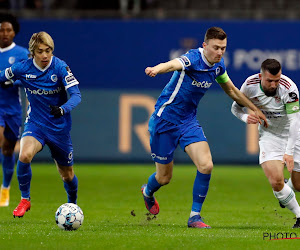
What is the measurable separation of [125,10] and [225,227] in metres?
14.0

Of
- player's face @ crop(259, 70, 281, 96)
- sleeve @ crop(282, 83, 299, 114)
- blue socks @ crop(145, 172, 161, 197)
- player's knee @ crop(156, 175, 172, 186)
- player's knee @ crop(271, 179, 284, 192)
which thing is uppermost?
player's face @ crop(259, 70, 281, 96)

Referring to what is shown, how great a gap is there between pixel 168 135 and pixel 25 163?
186cm

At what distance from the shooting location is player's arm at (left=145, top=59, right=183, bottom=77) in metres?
7.79

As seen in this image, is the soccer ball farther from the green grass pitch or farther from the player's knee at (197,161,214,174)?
the player's knee at (197,161,214,174)

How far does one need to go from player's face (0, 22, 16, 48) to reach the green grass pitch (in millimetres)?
2616

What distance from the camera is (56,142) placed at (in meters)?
9.59

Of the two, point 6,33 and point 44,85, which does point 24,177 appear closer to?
point 44,85

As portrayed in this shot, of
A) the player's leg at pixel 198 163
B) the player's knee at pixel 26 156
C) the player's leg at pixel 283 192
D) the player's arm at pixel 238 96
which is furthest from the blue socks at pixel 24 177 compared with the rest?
the player's leg at pixel 283 192

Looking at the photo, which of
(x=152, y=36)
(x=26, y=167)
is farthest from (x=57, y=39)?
(x=26, y=167)

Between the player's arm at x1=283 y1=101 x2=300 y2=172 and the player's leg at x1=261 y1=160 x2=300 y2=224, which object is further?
the player's leg at x1=261 y1=160 x2=300 y2=224

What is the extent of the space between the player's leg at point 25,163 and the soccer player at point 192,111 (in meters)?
1.50

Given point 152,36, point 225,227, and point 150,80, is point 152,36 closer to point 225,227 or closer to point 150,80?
point 150,80

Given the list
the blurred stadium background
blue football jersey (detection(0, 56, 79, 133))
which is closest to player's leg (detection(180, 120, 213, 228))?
blue football jersey (detection(0, 56, 79, 133))

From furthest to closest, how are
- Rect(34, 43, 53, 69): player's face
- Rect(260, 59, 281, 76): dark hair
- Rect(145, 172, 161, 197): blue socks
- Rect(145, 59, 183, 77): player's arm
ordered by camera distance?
1. Rect(145, 172, 161, 197): blue socks
2. Rect(34, 43, 53, 69): player's face
3. Rect(260, 59, 281, 76): dark hair
4. Rect(145, 59, 183, 77): player's arm
